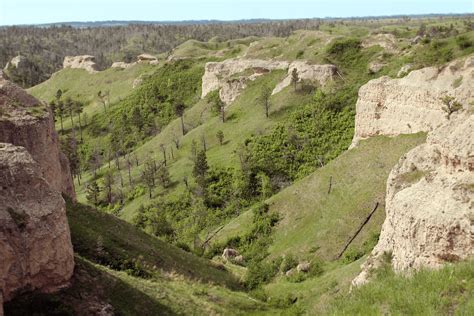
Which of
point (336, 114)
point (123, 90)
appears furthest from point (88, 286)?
point (123, 90)

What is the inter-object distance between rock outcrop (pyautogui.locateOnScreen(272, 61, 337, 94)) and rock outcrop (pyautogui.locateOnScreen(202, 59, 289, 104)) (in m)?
9.83

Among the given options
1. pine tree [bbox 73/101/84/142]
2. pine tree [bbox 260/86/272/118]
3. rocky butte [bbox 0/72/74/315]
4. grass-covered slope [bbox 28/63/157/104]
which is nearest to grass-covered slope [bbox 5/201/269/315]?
rocky butte [bbox 0/72/74/315]

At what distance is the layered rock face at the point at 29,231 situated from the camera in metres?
18.8

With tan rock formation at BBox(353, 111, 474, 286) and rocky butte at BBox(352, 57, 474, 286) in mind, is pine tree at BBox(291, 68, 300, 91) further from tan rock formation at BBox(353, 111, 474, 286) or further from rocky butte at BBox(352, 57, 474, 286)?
tan rock formation at BBox(353, 111, 474, 286)

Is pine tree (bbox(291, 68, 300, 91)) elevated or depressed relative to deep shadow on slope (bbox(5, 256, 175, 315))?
elevated

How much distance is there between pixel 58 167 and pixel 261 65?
71412mm

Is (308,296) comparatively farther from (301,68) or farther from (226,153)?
(301,68)

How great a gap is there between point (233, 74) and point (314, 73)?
1031 inches

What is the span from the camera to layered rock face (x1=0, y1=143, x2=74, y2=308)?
1877cm

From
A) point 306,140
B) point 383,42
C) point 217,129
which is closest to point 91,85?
point 217,129

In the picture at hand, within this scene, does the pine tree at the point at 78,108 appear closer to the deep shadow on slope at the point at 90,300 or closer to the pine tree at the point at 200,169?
the pine tree at the point at 200,169

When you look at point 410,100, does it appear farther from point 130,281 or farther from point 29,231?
point 29,231

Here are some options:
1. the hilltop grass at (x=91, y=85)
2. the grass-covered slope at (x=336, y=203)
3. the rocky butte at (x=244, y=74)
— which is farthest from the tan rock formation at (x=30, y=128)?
the hilltop grass at (x=91, y=85)

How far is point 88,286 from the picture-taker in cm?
2197
